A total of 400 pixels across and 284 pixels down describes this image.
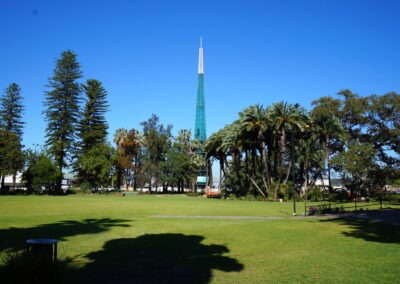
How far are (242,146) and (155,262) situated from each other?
4921 cm

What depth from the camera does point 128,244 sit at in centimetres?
1306

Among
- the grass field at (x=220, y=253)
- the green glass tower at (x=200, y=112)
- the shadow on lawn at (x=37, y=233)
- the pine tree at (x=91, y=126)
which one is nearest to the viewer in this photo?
the grass field at (x=220, y=253)

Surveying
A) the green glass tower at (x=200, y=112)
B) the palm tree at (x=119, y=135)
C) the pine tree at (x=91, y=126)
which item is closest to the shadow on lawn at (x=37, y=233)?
the pine tree at (x=91, y=126)

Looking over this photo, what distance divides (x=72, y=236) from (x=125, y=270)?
21.3 ft

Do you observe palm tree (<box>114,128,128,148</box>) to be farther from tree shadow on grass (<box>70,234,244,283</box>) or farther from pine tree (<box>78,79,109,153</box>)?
tree shadow on grass (<box>70,234,244,283</box>)

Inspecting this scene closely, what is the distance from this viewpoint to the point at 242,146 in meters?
58.6

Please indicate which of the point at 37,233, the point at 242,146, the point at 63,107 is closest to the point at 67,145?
the point at 63,107

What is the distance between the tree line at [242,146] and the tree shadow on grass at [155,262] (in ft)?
129

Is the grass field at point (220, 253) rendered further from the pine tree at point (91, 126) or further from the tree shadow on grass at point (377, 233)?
the pine tree at point (91, 126)

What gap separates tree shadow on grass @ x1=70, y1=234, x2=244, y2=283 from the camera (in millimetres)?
8492

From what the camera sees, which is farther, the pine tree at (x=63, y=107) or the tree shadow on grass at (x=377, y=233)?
the pine tree at (x=63, y=107)

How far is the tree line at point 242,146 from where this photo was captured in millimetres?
52406

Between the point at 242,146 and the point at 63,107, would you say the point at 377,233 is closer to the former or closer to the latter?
the point at 242,146

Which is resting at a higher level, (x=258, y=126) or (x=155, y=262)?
(x=258, y=126)
